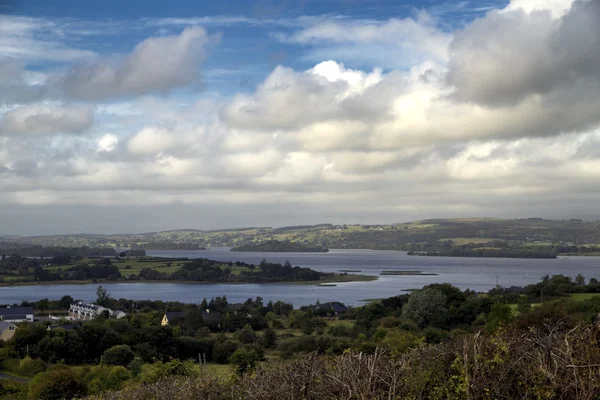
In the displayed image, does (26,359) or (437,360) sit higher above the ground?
(437,360)

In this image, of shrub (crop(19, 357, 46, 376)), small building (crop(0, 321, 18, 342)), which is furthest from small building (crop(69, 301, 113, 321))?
shrub (crop(19, 357, 46, 376))

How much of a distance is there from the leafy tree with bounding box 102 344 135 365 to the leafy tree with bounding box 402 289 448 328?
15.6 m

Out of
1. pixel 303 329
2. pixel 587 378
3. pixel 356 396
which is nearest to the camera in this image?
pixel 587 378

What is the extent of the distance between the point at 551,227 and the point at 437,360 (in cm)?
18382

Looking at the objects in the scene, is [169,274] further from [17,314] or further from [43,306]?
[17,314]

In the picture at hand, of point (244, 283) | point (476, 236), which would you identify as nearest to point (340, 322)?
point (244, 283)

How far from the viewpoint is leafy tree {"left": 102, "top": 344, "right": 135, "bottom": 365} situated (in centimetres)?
2584

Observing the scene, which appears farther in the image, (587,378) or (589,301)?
(589,301)

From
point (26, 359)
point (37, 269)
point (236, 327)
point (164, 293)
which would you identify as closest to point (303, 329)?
point (236, 327)

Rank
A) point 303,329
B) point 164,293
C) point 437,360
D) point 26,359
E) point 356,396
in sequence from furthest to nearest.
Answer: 1. point 164,293
2. point 303,329
3. point 26,359
4. point 437,360
5. point 356,396

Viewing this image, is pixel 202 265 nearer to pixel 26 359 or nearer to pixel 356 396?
pixel 26 359

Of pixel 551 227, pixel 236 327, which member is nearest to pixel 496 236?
pixel 551 227

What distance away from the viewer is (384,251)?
183125 mm

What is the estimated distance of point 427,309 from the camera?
33688mm
